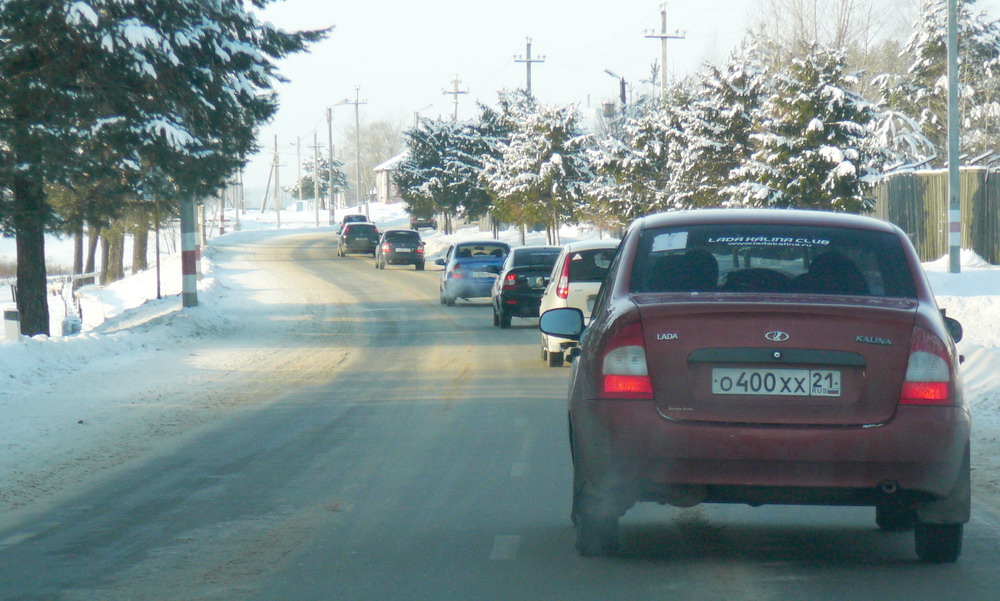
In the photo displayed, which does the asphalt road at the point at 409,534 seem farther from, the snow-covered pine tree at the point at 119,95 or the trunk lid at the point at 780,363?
the snow-covered pine tree at the point at 119,95

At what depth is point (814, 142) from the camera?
31625 millimetres

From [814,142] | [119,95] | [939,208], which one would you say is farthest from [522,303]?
[939,208]

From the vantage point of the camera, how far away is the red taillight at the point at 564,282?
53.2 feet

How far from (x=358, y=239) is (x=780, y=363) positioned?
56283 mm

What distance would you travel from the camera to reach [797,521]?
6.99 m

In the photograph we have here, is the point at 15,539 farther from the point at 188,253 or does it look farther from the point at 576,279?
the point at 188,253

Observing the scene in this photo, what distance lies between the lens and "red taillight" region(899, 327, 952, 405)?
501 centimetres

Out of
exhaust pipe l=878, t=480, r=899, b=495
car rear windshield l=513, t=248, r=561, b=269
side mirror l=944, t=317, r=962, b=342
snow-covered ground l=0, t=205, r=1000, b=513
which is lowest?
snow-covered ground l=0, t=205, r=1000, b=513

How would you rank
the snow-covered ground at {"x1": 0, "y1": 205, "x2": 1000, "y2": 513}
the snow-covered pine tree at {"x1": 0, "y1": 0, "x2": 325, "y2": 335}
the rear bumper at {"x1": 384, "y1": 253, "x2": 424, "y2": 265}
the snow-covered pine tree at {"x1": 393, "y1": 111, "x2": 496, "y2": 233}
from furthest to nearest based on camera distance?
the snow-covered pine tree at {"x1": 393, "y1": 111, "x2": 496, "y2": 233} → the rear bumper at {"x1": 384, "y1": 253, "x2": 424, "y2": 265} → the snow-covered pine tree at {"x1": 0, "y1": 0, "x2": 325, "y2": 335} → the snow-covered ground at {"x1": 0, "y1": 205, "x2": 1000, "y2": 513}

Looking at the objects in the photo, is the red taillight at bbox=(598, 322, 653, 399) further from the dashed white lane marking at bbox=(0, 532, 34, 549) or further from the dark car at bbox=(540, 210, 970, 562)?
the dashed white lane marking at bbox=(0, 532, 34, 549)

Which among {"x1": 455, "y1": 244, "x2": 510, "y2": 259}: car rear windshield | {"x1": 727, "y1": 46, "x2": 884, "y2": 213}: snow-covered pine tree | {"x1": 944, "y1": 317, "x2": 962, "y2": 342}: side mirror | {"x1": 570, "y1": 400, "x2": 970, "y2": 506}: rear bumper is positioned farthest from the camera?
{"x1": 727, "y1": 46, "x2": 884, "y2": 213}: snow-covered pine tree

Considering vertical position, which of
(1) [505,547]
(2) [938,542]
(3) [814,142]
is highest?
(3) [814,142]

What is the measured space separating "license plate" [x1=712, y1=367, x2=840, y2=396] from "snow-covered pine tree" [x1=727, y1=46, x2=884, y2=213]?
26589mm

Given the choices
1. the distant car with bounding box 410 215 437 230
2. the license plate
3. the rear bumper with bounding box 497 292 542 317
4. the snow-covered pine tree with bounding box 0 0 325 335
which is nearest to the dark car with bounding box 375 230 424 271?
the snow-covered pine tree with bounding box 0 0 325 335
